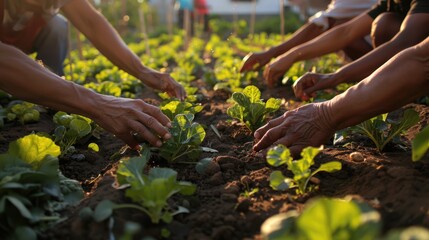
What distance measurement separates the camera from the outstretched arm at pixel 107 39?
360cm

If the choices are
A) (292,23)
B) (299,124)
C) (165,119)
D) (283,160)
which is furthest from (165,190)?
(292,23)

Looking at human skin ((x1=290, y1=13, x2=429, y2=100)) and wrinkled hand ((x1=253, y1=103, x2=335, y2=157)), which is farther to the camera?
human skin ((x1=290, y1=13, x2=429, y2=100))

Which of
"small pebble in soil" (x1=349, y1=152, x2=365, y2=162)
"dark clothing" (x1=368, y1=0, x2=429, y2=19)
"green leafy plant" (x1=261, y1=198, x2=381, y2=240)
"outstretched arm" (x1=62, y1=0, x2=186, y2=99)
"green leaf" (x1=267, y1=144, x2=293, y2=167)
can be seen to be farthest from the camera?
"outstretched arm" (x1=62, y1=0, x2=186, y2=99)

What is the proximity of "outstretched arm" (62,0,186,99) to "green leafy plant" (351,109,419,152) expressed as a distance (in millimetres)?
1500

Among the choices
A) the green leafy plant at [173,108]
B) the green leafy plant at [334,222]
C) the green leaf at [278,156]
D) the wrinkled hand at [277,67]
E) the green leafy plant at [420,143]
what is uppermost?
the green leafy plant at [334,222]

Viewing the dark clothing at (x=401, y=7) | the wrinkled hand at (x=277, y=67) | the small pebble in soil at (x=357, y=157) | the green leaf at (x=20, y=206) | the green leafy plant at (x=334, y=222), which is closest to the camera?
the green leafy plant at (x=334, y=222)

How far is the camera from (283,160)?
6.29 feet

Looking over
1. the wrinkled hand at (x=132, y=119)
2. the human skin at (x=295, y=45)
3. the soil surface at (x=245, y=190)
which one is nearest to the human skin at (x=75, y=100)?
the wrinkled hand at (x=132, y=119)

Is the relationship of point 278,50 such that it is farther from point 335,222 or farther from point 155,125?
point 335,222

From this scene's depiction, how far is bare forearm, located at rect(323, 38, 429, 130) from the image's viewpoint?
203cm

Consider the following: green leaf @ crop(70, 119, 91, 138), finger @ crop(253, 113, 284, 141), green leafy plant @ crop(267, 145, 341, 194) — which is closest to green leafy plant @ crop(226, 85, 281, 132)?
finger @ crop(253, 113, 284, 141)

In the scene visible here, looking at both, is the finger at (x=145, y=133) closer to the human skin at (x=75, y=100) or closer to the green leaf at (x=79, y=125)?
the human skin at (x=75, y=100)

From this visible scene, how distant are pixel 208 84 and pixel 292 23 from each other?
1230 centimetres

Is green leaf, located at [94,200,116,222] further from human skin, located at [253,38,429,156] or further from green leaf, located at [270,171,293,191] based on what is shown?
human skin, located at [253,38,429,156]
